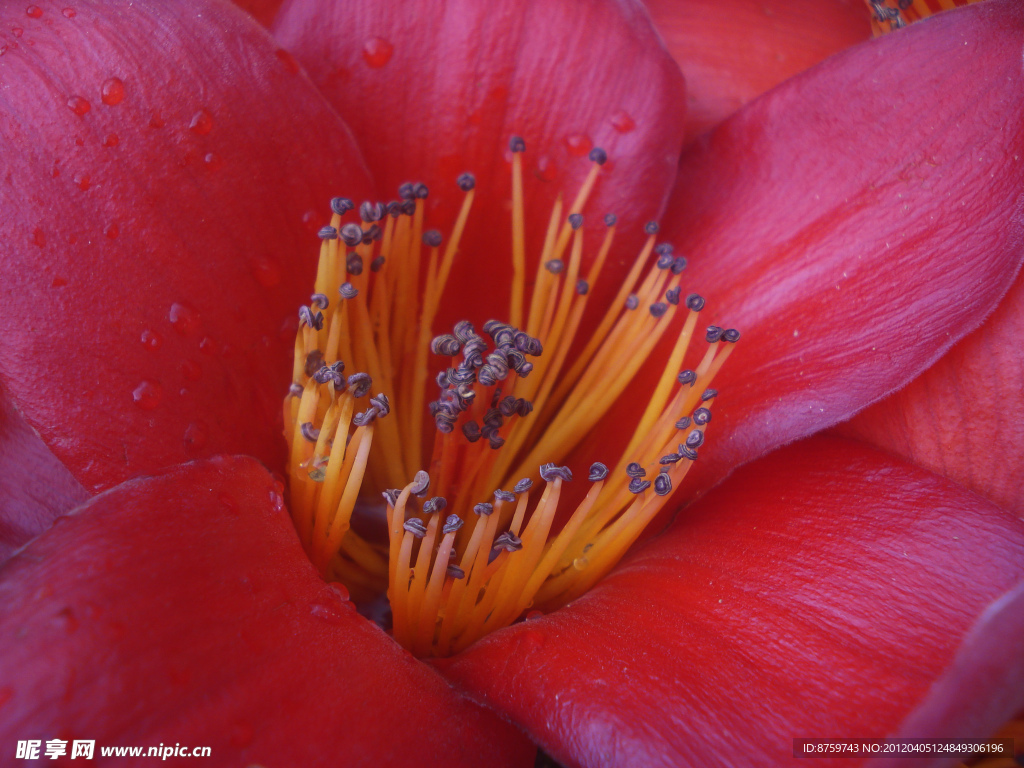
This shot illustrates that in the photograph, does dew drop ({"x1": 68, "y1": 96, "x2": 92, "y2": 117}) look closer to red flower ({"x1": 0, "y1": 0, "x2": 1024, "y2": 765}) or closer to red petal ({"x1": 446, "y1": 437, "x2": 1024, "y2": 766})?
red flower ({"x1": 0, "y1": 0, "x2": 1024, "y2": 765})

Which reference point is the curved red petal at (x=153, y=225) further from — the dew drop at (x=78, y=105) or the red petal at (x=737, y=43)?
the red petal at (x=737, y=43)

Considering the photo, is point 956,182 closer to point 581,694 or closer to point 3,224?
point 581,694

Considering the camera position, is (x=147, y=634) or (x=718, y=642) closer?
(x=147, y=634)

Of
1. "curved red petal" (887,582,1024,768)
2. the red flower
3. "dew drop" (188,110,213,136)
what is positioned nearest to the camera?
"curved red petal" (887,582,1024,768)

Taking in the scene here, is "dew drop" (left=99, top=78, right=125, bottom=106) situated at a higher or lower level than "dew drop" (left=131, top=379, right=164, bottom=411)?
higher

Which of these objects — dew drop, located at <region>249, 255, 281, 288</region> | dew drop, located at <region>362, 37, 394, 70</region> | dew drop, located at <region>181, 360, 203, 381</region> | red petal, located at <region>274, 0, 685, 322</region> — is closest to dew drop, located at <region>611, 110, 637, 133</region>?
red petal, located at <region>274, 0, 685, 322</region>

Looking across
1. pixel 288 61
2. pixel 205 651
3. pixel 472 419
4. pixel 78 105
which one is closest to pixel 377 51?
pixel 288 61

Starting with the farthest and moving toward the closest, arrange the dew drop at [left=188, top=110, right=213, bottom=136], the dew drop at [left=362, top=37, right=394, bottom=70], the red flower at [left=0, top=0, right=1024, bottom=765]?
the dew drop at [left=362, top=37, right=394, bottom=70] < the dew drop at [left=188, top=110, right=213, bottom=136] < the red flower at [left=0, top=0, right=1024, bottom=765]

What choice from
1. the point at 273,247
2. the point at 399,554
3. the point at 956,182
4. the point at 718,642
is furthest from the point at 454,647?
the point at 956,182
